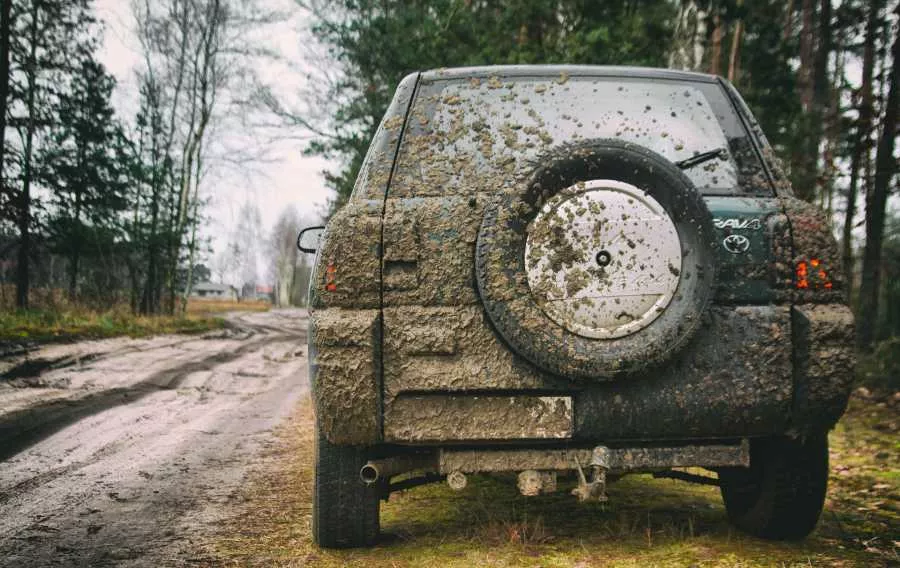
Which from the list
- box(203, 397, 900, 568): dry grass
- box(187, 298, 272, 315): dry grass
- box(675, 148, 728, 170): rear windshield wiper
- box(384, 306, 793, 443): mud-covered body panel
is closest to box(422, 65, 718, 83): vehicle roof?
box(675, 148, 728, 170): rear windshield wiper

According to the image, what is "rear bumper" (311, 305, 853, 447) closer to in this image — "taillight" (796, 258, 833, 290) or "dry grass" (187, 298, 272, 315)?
"taillight" (796, 258, 833, 290)

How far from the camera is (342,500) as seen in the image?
2.65 m

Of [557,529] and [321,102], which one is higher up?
[321,102]

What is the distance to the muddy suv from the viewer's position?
2.32m

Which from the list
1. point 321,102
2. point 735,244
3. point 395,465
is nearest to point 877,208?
point 735,244

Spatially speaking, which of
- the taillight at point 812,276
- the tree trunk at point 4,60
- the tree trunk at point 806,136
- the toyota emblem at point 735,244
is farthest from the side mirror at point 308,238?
the tree trunk at point 4,60

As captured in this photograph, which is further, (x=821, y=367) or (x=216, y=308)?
(x=216, y=308)

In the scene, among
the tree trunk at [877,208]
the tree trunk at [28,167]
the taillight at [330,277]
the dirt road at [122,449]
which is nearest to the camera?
the taillight at [330,277]

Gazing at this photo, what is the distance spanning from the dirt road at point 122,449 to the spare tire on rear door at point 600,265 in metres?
1.63

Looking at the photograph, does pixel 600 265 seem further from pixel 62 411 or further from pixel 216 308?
pixel 216 308

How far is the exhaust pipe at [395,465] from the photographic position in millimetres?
2492

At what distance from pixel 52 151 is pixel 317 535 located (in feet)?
62.4

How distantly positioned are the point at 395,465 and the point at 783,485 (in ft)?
4.76

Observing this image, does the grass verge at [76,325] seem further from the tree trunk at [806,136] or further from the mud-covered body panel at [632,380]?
the tree trunk at [806,136]
